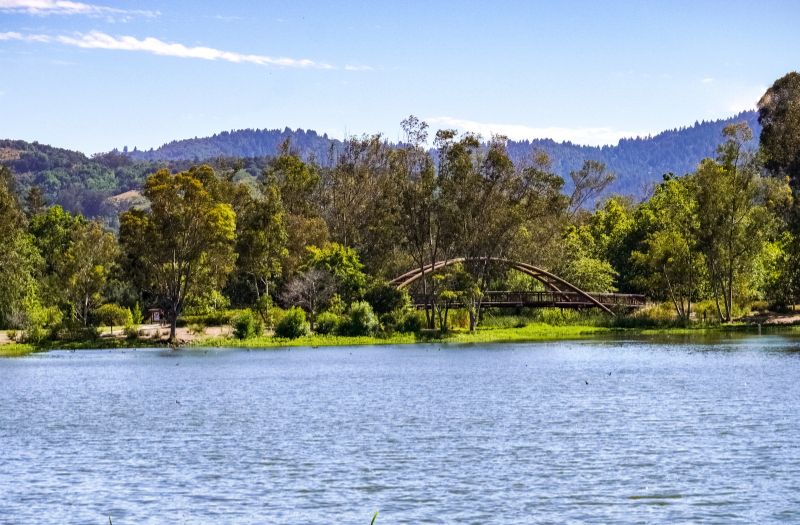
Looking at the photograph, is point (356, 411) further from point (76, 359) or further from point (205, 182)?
point (205, 182)

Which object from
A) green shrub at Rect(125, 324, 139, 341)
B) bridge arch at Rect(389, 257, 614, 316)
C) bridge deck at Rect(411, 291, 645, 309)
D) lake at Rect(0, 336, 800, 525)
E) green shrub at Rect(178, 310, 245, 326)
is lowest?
lake at Rect(0, 336, 800, 525)

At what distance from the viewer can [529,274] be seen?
108312mm

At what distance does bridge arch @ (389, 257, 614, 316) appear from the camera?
97.3 meters

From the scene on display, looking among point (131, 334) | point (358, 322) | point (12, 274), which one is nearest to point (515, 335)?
point (358, 322)

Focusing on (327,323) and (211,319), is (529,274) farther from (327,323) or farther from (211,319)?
(211,319)

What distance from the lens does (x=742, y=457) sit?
92.0 ft

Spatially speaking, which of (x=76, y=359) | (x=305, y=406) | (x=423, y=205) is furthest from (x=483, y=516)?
(x=423, y=205)

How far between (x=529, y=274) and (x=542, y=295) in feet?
16.0

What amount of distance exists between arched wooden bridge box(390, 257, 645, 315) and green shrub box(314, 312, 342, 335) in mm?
9842

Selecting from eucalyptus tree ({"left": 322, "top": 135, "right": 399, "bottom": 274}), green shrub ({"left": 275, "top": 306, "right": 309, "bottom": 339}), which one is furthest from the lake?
eucalyptus tree ({"left": 322, "top": 135, "right": 399, "bottom": 274})

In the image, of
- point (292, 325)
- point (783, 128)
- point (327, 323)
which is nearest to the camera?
point (292, 325)

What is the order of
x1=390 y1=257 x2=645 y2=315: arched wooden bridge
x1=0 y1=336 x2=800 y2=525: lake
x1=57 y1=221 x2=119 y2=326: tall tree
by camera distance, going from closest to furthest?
x1=0 y1=336 x2=800 y2=525: lake, x1=57 y1=221 x2=119 y2=326: tall tree, x1=390 y1=257 x2=645 y2=315: arched wooden bridge

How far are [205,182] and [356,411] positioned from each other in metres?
57.8

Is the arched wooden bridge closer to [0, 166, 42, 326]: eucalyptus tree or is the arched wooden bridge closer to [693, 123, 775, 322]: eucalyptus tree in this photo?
[693, 123, 775, 322]: eucalyptus tree
